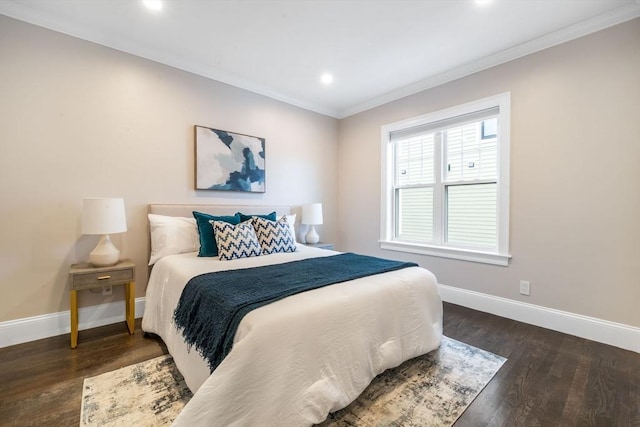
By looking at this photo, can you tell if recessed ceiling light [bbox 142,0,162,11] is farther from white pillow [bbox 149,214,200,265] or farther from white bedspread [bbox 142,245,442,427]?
white bedspread [bbox 142,245,442,427]

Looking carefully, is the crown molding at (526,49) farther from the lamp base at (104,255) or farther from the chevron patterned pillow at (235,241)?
the lamp base at (104,255)

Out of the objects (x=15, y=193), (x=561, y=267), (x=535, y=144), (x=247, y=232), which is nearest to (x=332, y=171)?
(x=247, y=232)

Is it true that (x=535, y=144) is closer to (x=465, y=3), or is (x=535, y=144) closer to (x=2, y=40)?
(x=465, y=3)

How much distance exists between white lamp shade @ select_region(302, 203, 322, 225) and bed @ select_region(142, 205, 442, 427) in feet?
5.90

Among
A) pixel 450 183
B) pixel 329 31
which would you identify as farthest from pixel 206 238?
pixel 450 183

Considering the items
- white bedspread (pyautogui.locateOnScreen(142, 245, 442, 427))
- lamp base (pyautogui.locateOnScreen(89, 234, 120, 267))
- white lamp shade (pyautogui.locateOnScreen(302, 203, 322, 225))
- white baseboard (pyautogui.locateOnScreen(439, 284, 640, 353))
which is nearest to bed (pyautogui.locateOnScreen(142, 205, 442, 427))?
white bedspread (pyautogui.locateOnScreen(142, 245, 442, 427))

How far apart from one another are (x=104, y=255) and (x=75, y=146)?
1.02 meters

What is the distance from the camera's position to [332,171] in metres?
4.62

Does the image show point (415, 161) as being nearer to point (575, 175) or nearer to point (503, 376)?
point (575, 175)

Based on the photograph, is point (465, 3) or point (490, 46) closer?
point (465, 3)

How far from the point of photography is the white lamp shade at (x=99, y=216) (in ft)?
7.49

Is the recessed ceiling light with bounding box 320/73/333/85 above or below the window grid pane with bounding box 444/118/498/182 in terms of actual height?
above

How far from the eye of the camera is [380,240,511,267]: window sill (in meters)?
2.97

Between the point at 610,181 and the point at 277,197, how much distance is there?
132 inches
